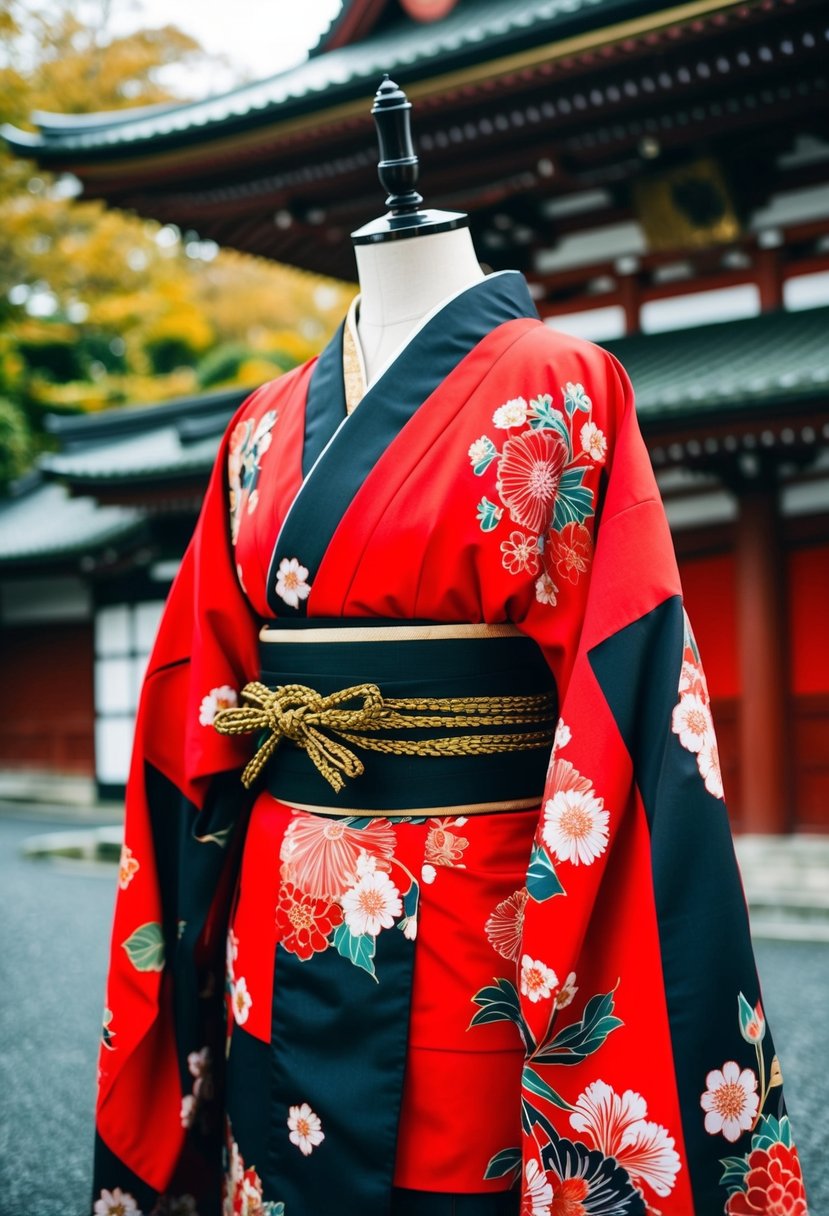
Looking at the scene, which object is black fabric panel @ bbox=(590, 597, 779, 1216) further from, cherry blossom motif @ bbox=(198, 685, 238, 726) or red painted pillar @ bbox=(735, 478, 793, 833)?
red painted pillar @ bbox=(735, 478, 793, 833)

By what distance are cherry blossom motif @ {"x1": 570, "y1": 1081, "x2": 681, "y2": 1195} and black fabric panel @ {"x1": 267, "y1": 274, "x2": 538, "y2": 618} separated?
2.12 feet

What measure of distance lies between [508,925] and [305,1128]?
0.34 meters

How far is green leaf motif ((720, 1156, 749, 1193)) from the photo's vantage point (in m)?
1.10

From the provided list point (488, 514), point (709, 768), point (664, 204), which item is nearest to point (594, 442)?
point (488, 514)

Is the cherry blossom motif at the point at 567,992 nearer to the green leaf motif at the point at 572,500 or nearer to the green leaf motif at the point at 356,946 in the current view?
the green leaf motif at the point at 356,946

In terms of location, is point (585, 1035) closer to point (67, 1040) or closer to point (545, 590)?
point (545, 590)

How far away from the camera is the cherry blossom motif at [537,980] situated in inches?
44.4

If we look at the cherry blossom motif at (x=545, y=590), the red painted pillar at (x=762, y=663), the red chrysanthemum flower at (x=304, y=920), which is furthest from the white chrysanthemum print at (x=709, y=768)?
the red painted pillar at (x=762, y=663)

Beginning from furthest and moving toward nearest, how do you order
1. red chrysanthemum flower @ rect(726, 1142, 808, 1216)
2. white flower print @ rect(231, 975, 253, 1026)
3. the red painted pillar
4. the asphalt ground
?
the red painted pillar
the asphalt ground
white flower print @ rect(231, 975, 253, 1026)
red chrysanthemum flower @ rect(726, 1142, 808, 1216)

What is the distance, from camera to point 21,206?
54.1ft

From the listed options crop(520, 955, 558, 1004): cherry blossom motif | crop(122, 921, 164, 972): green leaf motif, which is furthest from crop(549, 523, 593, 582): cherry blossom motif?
crop(122, 921, 164, 972): green leaf motif

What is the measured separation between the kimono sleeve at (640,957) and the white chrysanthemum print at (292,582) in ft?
1.11

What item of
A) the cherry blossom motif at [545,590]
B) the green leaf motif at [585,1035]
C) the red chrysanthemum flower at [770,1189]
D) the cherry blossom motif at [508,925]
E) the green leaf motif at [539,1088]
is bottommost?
the red chrysanthemum flower at [770,1189]

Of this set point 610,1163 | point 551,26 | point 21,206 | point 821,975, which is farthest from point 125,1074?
point 21,206
